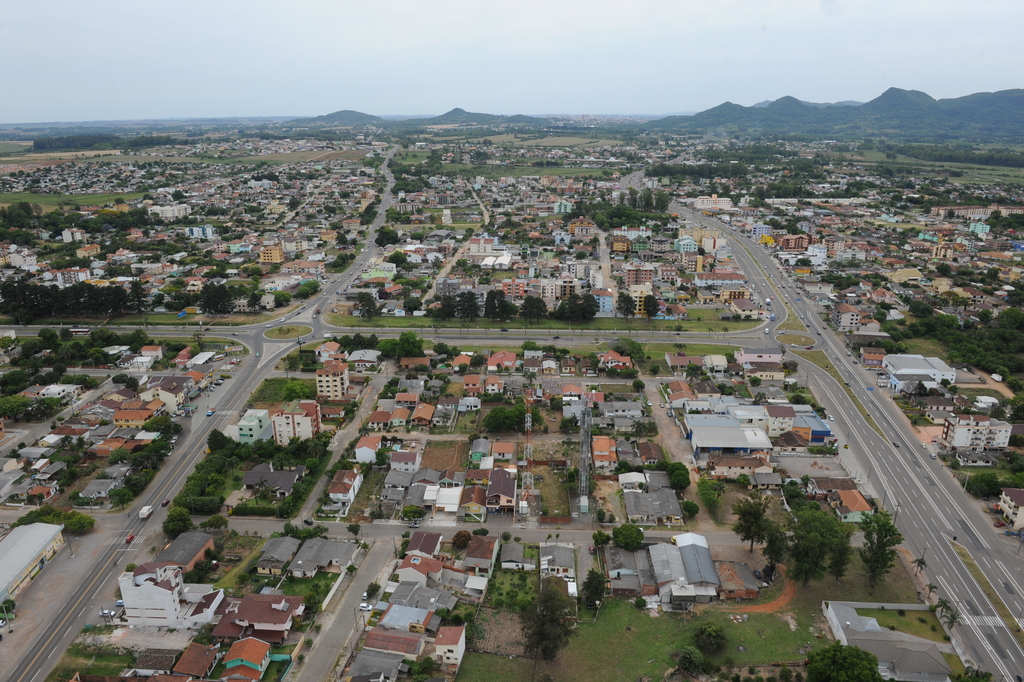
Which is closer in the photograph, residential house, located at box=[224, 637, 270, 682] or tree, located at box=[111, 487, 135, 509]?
residential house, located at box=[224, 637, 270, 682]

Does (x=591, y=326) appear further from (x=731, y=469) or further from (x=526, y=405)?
(x=731, y=469)

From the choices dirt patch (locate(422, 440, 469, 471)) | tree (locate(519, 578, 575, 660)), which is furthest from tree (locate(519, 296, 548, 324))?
tree (locate(519, 578, 575, 660))

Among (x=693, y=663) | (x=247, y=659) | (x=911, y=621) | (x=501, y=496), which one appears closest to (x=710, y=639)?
(x=693, y=663)

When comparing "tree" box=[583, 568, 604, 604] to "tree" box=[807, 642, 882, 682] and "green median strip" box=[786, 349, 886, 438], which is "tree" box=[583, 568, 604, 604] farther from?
"green median strip" box=[786, 349, 886, 438]

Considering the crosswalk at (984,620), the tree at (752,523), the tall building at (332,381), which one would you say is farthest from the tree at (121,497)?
the crosswalk at (984,620)

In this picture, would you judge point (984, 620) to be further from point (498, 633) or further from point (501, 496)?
point (501, 496)

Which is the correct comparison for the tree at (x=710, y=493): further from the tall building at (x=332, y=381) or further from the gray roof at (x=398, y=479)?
the tall building at (x=332, y=381)

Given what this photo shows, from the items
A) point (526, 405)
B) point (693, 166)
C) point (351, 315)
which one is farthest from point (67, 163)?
point (526, 405)
